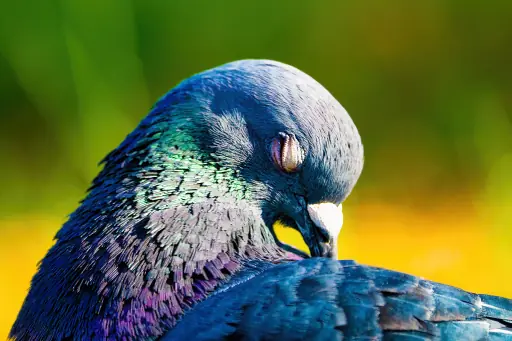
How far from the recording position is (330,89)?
5.21m

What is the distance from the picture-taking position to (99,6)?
4.67m

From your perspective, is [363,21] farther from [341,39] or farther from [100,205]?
[100,205]

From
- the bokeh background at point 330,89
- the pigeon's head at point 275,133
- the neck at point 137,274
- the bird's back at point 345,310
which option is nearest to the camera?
the bird's back at point 345,310

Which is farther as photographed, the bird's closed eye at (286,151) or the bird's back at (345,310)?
the bird's closed eye at (286,151)

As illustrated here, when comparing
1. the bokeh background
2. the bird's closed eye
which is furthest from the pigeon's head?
the bokeh background

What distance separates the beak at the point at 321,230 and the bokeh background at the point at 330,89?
264 cm

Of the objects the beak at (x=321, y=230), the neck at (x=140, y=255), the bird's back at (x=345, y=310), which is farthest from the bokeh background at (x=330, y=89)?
the bird's back at (x=345, y=310)

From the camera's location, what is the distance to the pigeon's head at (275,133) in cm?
195

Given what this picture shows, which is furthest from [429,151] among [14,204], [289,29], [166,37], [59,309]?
[59,309]

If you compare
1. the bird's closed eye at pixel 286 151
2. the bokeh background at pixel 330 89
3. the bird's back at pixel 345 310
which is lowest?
the bird's back at pixel 345 310

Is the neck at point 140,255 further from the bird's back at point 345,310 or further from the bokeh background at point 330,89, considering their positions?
the bokeh background at point 330,89

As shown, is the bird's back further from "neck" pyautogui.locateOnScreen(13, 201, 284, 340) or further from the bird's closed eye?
the bird's closed eye

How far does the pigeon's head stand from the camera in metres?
1.95

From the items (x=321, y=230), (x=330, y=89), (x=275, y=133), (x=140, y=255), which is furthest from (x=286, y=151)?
(x=330, y=89)
